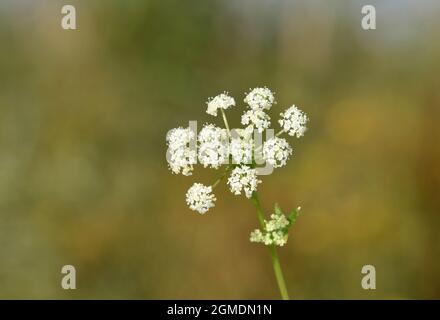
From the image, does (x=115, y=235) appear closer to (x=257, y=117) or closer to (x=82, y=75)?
(x=82, y=75)

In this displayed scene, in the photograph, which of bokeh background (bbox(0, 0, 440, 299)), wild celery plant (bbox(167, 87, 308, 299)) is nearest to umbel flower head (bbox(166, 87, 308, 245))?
wild celery plant (bbox(167, 87, 308, 299))

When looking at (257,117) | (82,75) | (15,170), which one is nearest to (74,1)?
(82,75)

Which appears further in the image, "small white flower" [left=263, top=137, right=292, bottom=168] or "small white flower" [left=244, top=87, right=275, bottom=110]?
"small white flower" [left=244, top=87, right=275, bottom=110]

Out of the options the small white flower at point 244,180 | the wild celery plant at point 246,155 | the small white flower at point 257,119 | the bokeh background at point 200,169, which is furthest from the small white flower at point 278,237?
the bokeh background at point 200,169

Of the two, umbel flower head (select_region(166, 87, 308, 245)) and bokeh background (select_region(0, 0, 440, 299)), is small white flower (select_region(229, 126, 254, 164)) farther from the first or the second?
bokeh background (select_region(0, 0, 440, 299))

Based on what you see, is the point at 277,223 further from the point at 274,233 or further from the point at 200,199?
the point at 200,199

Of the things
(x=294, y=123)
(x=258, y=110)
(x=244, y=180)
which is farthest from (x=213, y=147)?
(x=294, y=123)

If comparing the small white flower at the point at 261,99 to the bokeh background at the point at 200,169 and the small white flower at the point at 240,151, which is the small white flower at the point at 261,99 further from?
the bokeh background at the point at 200,169
